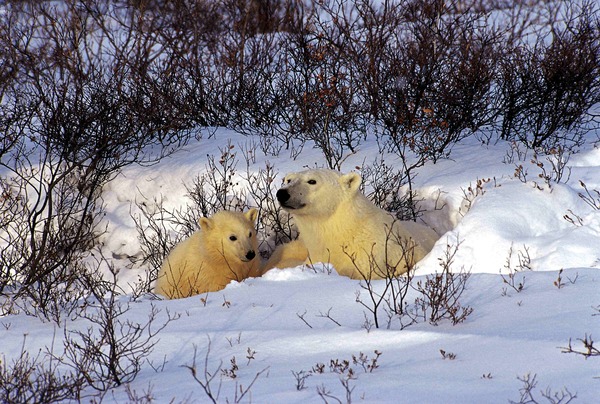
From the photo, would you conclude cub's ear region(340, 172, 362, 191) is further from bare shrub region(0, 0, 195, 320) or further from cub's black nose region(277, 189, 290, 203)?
bare shrub region(0, 0, 195, 320)

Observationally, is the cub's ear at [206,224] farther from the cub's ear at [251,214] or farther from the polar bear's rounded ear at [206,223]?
the cub's ear at [251,214]

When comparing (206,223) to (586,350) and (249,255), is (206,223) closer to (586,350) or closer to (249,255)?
(249,255)

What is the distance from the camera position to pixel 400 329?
3463 mm

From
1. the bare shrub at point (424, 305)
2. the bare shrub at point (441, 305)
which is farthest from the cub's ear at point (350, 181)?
the bare shrub at point (441, 305)

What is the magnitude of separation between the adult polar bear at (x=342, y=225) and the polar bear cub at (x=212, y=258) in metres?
0.53

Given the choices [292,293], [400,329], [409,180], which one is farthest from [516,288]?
[409,180]

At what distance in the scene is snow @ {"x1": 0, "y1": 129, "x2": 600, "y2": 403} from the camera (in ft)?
8.50

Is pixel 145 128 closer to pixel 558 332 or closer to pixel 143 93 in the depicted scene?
pixel 143 93

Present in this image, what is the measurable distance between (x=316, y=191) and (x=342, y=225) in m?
0.34

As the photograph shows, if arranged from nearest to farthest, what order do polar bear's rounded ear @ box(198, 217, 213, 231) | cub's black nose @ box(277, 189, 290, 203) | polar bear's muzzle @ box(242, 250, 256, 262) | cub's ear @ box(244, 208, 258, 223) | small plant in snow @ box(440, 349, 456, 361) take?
small plant in snow @ box(440, 349, 456, 361), cub's black nose @ box(277, 189, 290, 203), polar bear's muzzle @ box(242, 250, 256, 262), polar bear's rounded ear @ box(198, 217, 213, 231), cub's ear @ box(244, 208, 258, 223)

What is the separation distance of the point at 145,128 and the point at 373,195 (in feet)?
10.5

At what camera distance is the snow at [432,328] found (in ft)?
8.50

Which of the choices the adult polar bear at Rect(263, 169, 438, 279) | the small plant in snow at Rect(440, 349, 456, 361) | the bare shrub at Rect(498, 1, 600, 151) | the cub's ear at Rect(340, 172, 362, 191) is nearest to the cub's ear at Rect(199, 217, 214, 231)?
the adult polar bear at Rect(263, 169, 438, 279)

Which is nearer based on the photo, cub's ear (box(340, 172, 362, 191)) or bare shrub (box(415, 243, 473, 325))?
bare shrub (box(415, 243, 473, 325))
